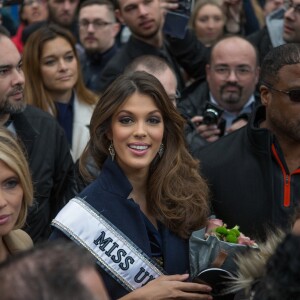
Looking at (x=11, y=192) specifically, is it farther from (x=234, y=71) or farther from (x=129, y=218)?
(x=234, y=71)

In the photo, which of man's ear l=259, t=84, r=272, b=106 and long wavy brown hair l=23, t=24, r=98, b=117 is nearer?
man's ear l=259, t=84, r=272, b=106

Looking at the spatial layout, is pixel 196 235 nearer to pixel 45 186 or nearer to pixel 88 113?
pixel 45 186

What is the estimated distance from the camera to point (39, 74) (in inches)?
244

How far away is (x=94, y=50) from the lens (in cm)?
802

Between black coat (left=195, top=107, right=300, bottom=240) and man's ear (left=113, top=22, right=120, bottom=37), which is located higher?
man's ear (left=113, top=22, right=120, bottom=37)

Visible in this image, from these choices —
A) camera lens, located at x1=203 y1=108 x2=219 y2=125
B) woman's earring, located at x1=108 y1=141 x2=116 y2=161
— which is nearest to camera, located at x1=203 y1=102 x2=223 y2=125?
camera lens, located at x1=203 y1=108 x2=219 y2=125

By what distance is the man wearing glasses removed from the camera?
26.3ft

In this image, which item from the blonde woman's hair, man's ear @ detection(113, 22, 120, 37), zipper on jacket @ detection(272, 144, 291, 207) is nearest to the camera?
the blonde woman's hair

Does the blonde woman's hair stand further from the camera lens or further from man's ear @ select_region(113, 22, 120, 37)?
man's ear @ select_region(113, 22, 120, 37)

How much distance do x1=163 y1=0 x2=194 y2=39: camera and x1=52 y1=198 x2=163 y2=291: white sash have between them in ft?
10.8

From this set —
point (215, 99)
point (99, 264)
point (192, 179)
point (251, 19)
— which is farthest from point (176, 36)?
point (99, 264)

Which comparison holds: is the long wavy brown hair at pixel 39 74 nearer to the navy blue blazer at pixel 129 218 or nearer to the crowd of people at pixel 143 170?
the crowd of people at pixel 143 170

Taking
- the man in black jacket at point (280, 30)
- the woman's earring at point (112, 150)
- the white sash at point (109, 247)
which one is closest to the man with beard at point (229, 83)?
the man in black jacket at point (280, 30)

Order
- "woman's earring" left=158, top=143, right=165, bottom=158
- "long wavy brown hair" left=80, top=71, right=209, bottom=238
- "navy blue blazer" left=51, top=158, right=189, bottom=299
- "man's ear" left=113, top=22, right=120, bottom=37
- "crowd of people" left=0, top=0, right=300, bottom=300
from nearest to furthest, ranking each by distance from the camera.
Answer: "crowd of people" left=0, top=0, right=300, bottom=300 < "navy blue blazer" left=51, top=158, right=189, bottom=299 < "long wavy brown hair" left=80, top=71, right=209, bottom=238 < "woman's earring" left=158, top=143, right=165, bottom=158 < "man's ear" left=113, top=22, right=120, bottom=37
